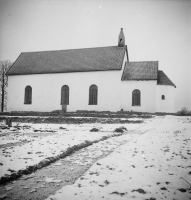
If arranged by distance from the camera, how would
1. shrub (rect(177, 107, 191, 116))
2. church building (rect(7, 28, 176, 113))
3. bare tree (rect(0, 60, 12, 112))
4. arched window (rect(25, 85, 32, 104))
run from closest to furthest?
shrub (rect(177, 107, 191, 116)) → church building (rect(7, 28, 176, 113)) → arched window (rect(25, 85, 32, 104)) → bare tree (rect(0, 60, 12, 112))

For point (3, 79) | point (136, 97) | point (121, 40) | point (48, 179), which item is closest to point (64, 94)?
point (136, 97)

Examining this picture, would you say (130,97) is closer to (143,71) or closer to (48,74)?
(143,71)

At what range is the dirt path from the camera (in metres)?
1.97

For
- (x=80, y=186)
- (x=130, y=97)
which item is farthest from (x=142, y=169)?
(x=130, y=97)

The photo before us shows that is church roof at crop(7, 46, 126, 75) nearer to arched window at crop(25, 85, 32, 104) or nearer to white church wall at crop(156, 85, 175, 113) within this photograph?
arched window at crop(25, 85, 32, 104)

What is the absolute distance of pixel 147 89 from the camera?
22562mm

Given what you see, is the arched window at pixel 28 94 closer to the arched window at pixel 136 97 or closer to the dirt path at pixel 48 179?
the arched window at pixel 136 97

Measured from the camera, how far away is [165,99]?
23.1m

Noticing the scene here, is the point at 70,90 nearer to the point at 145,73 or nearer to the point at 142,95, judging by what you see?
the point at 142,95

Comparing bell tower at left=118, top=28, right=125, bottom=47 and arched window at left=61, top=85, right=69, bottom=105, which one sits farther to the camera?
bell tower at left=118, top=28, right=125, bottom=47

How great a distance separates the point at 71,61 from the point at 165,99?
A: 1550cm

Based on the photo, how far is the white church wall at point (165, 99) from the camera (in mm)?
22594

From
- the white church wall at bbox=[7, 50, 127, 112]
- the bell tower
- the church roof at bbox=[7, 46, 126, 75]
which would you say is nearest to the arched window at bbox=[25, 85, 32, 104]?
the white church wall at bbox=[7, 50, 127, 112]

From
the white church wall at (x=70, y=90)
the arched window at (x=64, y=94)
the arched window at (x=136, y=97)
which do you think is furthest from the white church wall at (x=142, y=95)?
the arched window at (x=64, y=94)
